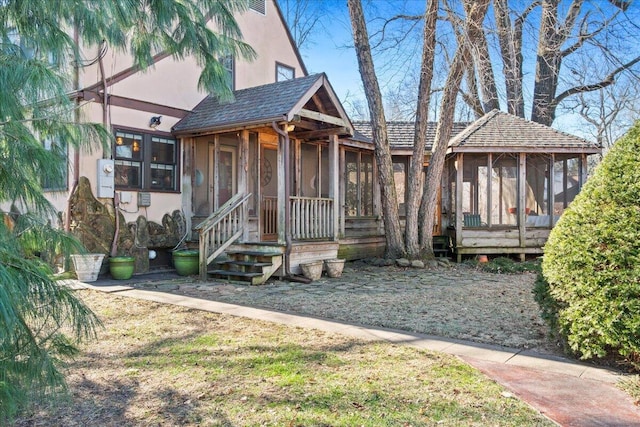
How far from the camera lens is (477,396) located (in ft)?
10.7

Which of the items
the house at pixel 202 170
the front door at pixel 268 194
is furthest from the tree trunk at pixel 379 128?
the front door at pixel 268 194

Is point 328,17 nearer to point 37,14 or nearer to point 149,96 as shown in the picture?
point 149,96

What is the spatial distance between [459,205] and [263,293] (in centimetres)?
658

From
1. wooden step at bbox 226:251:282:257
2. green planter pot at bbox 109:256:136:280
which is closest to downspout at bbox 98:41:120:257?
green planter pot at bbox 109:256:136:280

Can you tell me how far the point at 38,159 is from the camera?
2.90 metres

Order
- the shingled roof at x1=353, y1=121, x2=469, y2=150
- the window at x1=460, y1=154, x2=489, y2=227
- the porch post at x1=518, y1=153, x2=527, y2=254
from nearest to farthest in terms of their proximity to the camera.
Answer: the porch post at x1=518, y1=153, x2=527, y2=254 → the shingled roof at x1=353, y1=121, x2=469, y2=150 → the window at x1=460, y1=154, x2=489, y2=227

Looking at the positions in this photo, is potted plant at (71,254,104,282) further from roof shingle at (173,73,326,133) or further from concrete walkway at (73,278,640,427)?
Result: concrete walkway at (73,278,640,427)

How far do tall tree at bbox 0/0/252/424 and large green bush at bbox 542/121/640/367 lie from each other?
3.53 metres

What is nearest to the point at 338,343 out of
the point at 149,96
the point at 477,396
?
the point at 477,396

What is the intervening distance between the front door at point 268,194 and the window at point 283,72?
278 centimetres

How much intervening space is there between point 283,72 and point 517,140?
6602mm

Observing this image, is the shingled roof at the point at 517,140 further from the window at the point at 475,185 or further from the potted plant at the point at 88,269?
the potted plant at the point at 88,269

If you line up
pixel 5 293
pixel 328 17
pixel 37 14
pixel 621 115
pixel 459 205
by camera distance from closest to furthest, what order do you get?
pixel 5 293, pixel 37 14, pixel 459 205, pixel 328 17, pixel 621 115

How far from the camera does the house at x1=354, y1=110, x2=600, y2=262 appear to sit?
12.1m
